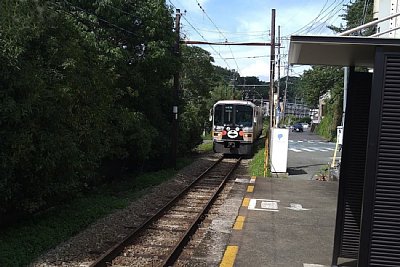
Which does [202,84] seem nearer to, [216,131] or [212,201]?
[216,131]

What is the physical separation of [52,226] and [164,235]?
2090mm

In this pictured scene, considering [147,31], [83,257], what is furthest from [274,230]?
[147,31]

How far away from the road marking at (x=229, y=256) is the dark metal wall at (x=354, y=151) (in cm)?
161

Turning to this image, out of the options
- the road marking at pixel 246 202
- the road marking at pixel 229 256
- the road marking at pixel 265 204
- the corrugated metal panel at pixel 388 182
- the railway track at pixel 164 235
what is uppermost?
Answer: the corrugated metal panel at pixel 388 182

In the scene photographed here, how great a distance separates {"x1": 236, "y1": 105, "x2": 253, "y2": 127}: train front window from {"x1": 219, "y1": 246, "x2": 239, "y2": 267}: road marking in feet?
59.3

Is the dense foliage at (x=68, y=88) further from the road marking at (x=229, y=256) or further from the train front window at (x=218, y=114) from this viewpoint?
the train front window at (x=218, y=114)

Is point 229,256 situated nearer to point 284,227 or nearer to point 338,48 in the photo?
point 284,227

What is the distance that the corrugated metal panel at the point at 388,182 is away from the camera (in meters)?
4.39

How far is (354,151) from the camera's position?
589 centimetres

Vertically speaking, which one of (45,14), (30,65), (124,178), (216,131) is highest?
(45,14)

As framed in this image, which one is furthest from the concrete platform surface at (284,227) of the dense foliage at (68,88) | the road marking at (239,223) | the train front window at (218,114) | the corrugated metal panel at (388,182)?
the train front window at (218,114)

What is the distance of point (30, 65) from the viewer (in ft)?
26.2

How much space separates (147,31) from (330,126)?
43040mm

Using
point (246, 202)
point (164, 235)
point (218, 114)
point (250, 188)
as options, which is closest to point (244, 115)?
point (218, 114)
